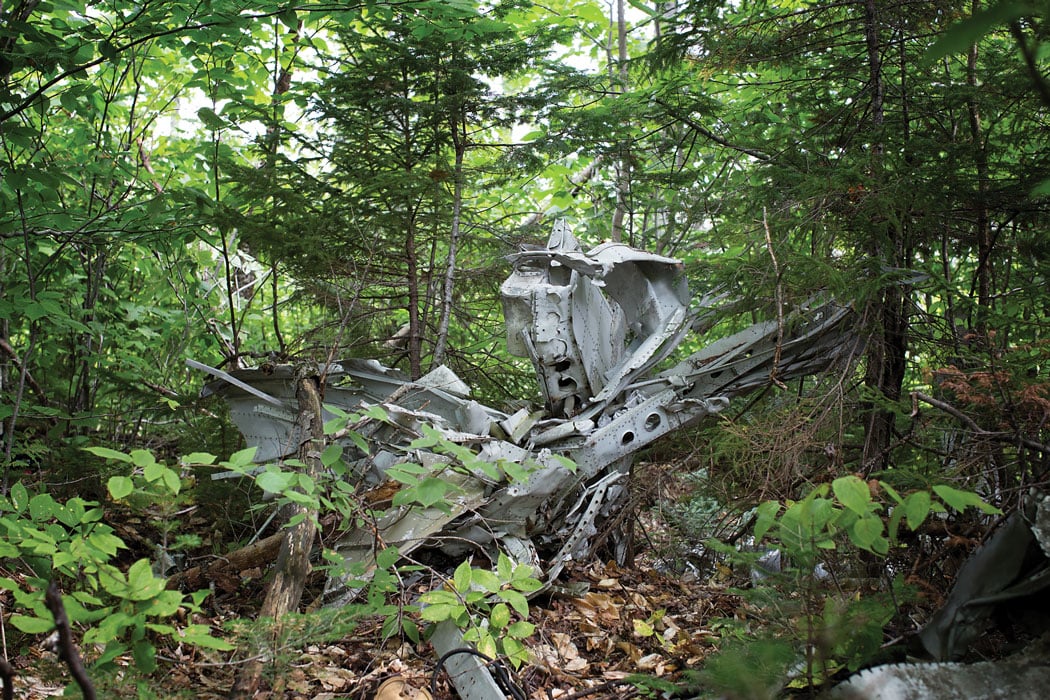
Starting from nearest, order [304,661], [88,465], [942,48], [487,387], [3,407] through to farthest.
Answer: [942,48], [304,661], [3,407], [88,465], [487,387]

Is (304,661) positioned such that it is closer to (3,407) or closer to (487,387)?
(3,407)

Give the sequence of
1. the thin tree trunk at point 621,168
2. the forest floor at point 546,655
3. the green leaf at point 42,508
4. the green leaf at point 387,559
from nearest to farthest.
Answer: the green leaf at point 42,508
the forest floor at point 546,655
the green leaf at point 387,559
the thin tree trunk at point 621,168

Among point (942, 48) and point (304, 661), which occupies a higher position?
point (942, 48)

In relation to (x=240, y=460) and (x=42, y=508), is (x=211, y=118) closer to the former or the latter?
(x=42, y=508)

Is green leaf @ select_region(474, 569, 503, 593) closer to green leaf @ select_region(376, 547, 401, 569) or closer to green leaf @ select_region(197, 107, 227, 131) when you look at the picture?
green leaf @ select_region(376, 547, 401, 569)

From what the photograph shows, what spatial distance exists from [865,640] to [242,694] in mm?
2668

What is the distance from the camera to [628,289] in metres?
6.08

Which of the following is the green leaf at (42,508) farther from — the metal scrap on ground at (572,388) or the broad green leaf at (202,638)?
the metal scrap on ground at (572,388)

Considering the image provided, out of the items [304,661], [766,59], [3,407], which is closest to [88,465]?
[3,407]

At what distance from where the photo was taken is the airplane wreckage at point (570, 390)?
5.08 meters

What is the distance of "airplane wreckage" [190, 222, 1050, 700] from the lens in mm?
5078

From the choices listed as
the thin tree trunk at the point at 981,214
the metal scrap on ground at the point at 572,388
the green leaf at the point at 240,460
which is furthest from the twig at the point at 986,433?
the green leaf at the point at 240,460

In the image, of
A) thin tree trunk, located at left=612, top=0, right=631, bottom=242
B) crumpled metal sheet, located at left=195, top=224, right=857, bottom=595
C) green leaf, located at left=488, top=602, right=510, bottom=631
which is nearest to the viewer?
green leaf, located at left=488, top=602, right=510, bottom=631

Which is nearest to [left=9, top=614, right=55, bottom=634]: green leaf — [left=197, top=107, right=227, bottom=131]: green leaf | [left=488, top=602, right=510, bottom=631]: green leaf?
[left=488, top=602, right=510, bottom=631]: green leaf
